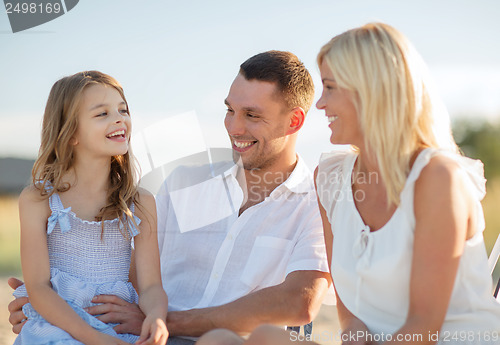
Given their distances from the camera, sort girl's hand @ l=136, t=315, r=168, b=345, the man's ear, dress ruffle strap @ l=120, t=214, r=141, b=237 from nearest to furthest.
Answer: girl's hand @ l=136, t=315, r=168, b=345
dress ruffle strap @ l=120, t=214, r=141, b=237
the man's ear

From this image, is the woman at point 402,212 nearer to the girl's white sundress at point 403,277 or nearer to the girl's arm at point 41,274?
the girl's white sundress at point 403,277

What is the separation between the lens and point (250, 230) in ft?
8.18

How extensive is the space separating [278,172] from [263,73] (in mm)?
488

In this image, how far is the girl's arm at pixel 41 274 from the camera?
1981 millimetres

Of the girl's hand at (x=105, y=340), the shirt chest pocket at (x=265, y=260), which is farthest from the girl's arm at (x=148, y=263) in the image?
the shirt chest pocket at (x=265, y=260)

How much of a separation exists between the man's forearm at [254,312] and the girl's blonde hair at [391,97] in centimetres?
64

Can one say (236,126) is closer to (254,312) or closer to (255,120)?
(255,120)

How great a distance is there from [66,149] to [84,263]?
1.49 ft

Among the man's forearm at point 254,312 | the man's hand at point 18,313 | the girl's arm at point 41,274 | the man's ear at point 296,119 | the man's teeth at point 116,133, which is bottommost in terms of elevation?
the man's forearm at point 254,312

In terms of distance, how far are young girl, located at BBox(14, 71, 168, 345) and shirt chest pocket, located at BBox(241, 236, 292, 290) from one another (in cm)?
41

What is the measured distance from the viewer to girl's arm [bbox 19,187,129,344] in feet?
6.50

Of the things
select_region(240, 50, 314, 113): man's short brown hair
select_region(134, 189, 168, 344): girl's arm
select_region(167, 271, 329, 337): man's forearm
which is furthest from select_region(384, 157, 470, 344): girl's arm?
select_region(240, 50, 314, 113): man's short brown hair

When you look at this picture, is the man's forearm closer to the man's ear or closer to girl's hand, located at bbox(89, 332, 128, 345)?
girl's hand, located at bbox(89, 332, 128, 345)

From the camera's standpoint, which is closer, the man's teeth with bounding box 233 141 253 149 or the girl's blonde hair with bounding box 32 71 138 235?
the girl's blonde hair with bounding box 32 71 138 235
